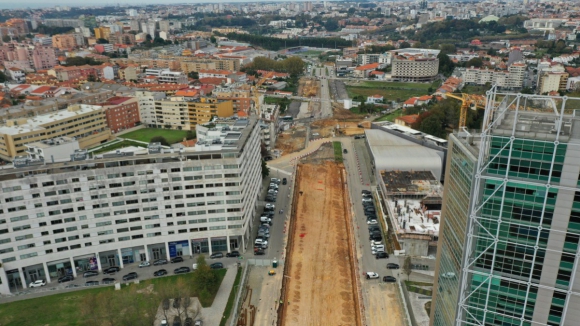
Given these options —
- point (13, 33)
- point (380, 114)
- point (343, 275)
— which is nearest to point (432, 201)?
point (343, 275)

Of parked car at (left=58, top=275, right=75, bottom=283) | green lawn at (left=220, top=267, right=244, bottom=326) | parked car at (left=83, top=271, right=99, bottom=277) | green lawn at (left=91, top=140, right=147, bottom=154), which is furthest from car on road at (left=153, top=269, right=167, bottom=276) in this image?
green lawn at (left=91, top=140, right=147, bottom=154)

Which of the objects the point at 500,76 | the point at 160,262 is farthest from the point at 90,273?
the point at 500,76

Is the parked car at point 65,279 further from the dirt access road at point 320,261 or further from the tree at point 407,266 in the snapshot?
the tree at point 407,266

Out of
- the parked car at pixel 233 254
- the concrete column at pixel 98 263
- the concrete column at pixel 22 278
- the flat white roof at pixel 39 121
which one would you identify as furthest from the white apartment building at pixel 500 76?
the concrete column at pixel 22 278

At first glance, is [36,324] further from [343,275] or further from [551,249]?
[551,249]

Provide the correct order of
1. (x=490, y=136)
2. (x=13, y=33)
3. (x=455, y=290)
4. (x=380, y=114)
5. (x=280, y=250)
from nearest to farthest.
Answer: (x=490, y=136)
(x=455, y=290)
(x=280, y=250)
(x=380, y=114)
(x=13, y=33)

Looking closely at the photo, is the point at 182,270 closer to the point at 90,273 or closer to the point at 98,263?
the point at 98,263
